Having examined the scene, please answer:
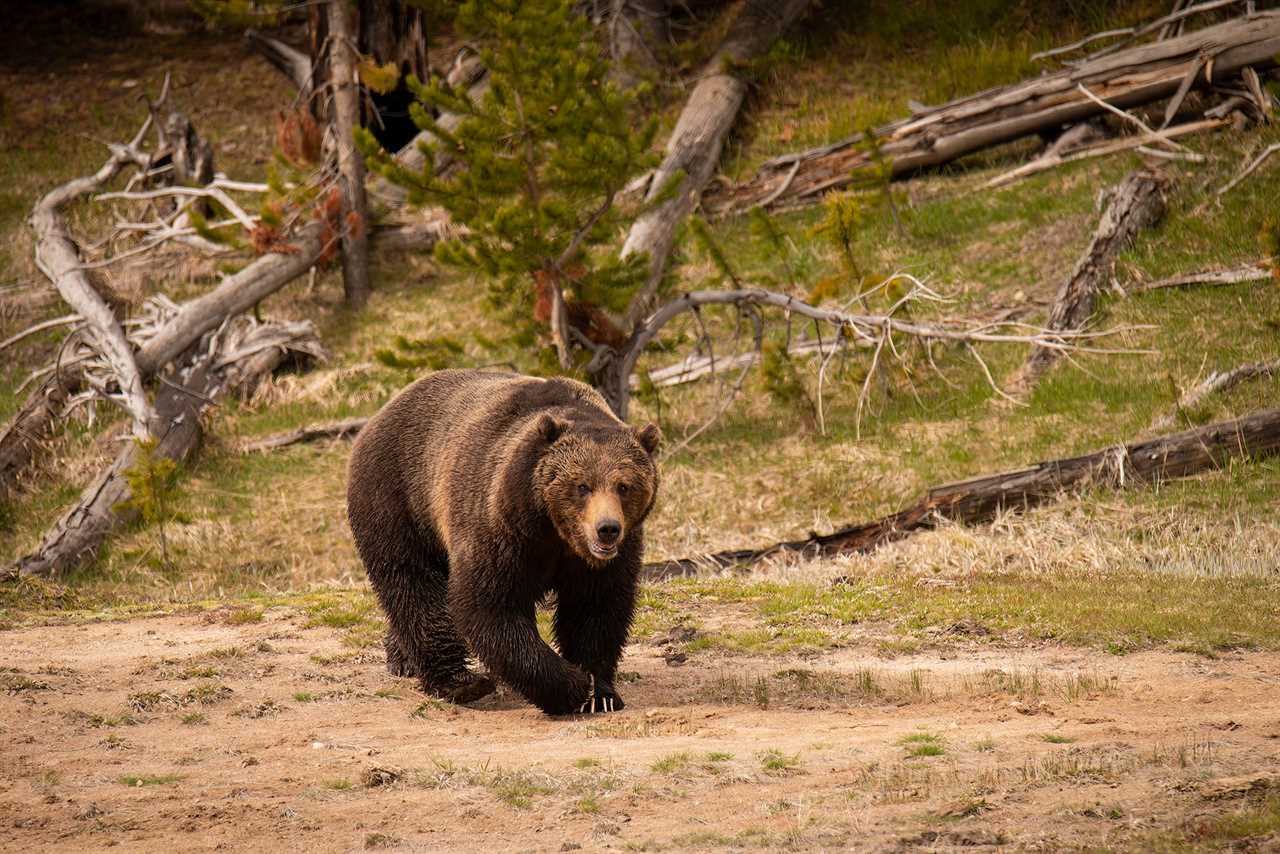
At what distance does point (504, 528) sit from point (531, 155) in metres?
7.40

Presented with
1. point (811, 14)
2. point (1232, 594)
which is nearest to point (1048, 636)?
point (1232, 594)

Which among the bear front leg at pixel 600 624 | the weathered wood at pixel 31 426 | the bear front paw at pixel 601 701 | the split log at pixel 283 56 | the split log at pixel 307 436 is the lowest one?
the split log at pixel 307 436

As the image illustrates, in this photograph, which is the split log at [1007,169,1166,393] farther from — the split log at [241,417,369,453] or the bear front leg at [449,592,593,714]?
the bear front leg at [449,592,593,714]

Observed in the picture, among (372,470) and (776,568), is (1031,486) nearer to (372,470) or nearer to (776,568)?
(776,568)

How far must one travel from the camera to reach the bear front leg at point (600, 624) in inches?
284

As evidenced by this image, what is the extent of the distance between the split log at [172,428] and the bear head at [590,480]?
6.40 metres

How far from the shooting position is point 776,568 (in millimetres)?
11109

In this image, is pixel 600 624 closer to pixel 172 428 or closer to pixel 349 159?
pixel 172 428

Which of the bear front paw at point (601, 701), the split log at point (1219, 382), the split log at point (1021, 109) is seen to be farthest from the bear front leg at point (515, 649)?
the split log at point (1021, 109)

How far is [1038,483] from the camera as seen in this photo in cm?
1155

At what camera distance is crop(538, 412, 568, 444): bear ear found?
679cm

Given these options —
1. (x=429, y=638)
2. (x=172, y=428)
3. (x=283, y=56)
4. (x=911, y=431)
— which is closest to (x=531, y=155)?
(x=911, y=431)

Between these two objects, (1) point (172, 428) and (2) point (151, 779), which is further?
(1) point (172, 428)

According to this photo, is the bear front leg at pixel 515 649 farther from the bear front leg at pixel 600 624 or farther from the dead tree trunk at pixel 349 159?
the dead tree trunk at pixel 349 159
